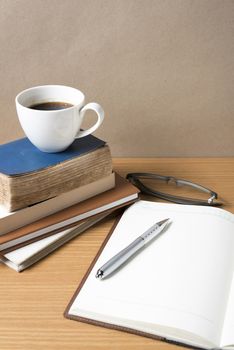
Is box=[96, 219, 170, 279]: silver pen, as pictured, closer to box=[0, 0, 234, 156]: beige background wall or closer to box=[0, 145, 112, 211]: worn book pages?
box=[0, 145, 112, 211]: worn book pages

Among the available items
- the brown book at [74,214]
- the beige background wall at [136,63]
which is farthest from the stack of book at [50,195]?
the beige background wall at [136,63]

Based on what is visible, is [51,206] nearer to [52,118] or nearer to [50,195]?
[50,195]

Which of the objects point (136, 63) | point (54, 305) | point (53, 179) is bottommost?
point (54, 305)

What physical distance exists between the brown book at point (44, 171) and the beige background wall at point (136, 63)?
162 millimetres

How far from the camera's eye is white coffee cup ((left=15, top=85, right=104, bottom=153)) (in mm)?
708

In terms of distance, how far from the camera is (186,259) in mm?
655

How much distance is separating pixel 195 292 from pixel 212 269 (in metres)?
0.05

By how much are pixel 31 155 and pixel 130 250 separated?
0.70ft

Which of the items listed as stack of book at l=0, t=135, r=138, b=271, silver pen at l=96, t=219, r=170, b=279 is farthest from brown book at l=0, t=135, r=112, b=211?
silver pen at l=96, t=219, r=170, b=279

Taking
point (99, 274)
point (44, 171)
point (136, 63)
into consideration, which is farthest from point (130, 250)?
point (136, 63)

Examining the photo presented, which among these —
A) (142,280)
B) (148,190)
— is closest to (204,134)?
(148,190)

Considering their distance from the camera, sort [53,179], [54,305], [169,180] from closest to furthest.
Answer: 1. [54,305]
2. [53,179]
3. [169,180]

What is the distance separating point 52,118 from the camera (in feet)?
2.31

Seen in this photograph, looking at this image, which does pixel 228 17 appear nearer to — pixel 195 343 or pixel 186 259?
pixel 186 259
